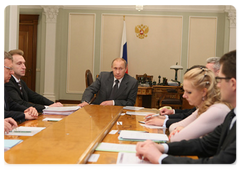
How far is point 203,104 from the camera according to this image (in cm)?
185

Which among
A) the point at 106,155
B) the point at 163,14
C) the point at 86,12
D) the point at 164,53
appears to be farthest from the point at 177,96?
the point at 106,155

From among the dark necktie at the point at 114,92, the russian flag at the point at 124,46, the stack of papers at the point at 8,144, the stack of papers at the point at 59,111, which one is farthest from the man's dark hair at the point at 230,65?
the russian flag at the point at 124,46

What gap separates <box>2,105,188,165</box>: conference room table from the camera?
1318 mm

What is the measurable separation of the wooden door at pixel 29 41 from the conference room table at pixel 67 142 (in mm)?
7326

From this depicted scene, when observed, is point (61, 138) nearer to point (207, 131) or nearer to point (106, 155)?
point (106, 155)

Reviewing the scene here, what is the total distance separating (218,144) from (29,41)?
868 cm

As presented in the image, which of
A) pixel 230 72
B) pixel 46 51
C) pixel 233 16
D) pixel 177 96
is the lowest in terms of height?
pixel 177 96

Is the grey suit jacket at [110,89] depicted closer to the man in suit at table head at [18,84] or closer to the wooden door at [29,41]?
the man in suit at table head at [18,84]

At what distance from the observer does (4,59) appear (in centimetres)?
241

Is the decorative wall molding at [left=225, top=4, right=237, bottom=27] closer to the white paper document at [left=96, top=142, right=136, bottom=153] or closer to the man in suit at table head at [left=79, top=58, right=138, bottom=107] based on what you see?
the man in suit at table head at [left=79, top=58, right=138, bottom=107]

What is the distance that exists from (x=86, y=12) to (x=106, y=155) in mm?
8214

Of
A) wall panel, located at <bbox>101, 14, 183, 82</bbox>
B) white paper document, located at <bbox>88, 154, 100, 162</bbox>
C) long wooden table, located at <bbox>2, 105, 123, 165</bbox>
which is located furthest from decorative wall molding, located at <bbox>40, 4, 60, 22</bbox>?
white paper document, located at <bbox>88, 154, 100, 162</bbox>

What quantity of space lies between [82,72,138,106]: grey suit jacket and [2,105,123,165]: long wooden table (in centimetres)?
196

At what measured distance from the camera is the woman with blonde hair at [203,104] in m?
1.74
